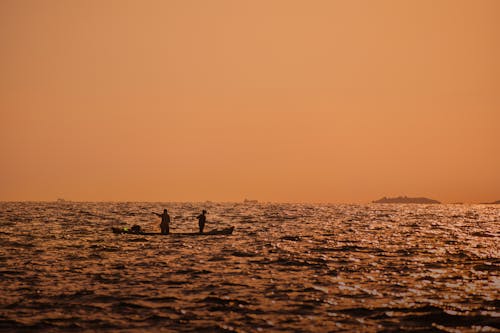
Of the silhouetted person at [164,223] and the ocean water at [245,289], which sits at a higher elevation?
the silhouetted person at [164,223]

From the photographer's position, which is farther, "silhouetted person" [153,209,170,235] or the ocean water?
"silhouetted person" [153,209,170,235]

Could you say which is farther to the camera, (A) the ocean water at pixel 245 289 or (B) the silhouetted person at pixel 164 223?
(B) the silhouetted person at pixel 164 223

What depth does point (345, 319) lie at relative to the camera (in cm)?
1817

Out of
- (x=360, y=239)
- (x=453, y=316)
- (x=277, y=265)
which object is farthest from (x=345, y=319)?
(x=360, y=239)

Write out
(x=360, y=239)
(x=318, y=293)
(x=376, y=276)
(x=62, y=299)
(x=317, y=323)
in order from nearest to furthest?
(x=317, y=323) < (x=62, y=299) < (x=318, y=293) < (x=376, y=276) < (x=360, y=239)

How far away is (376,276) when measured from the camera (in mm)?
27328

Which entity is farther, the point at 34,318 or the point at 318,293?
the point at 318,293

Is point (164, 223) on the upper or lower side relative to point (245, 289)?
upper

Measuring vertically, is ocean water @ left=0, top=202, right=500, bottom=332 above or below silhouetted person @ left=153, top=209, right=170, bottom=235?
below

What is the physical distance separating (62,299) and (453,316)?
14.9 metres

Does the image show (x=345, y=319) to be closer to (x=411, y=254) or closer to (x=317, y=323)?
(x=317, y=323)

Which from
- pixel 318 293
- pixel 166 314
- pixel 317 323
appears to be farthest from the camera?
pixel 318 293

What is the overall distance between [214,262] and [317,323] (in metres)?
15.7

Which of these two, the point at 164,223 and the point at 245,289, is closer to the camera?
the point at 245,289
